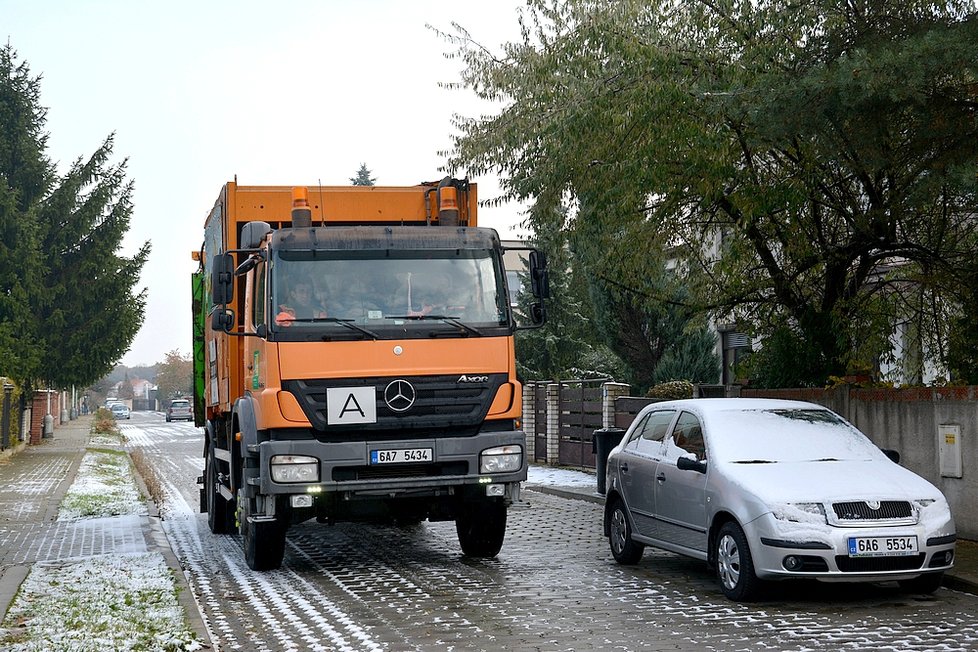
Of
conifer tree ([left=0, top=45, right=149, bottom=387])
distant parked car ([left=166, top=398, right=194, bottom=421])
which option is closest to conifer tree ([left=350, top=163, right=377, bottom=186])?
distant parked car ([left=166, top=398, right=194, bottom=421])

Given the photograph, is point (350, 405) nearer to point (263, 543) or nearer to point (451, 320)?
point (451, 320)

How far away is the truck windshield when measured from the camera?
11188mm

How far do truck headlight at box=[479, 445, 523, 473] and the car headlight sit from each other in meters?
2.83

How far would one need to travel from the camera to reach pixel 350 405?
1104 centimetres

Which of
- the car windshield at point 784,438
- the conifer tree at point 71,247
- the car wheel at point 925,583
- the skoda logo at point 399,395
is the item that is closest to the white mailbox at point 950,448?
the car windshield at point 784,438

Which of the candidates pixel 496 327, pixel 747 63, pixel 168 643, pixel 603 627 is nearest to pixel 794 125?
pixel 747 63

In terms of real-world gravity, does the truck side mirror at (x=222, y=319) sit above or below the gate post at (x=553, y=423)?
above

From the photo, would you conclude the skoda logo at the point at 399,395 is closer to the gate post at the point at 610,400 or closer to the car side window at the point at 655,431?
the car side window at the point at 655,431

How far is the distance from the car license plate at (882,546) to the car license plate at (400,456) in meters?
3.75

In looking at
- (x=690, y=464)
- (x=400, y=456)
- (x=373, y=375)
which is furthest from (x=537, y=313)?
(x=690, y=464)

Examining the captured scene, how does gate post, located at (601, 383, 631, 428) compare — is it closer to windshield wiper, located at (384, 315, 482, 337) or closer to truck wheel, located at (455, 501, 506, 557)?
truck wheel, located at (455, 501, 506, 557)

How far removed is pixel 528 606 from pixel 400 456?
7.07ft

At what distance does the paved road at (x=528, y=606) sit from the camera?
818cm

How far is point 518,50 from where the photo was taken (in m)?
17.2
